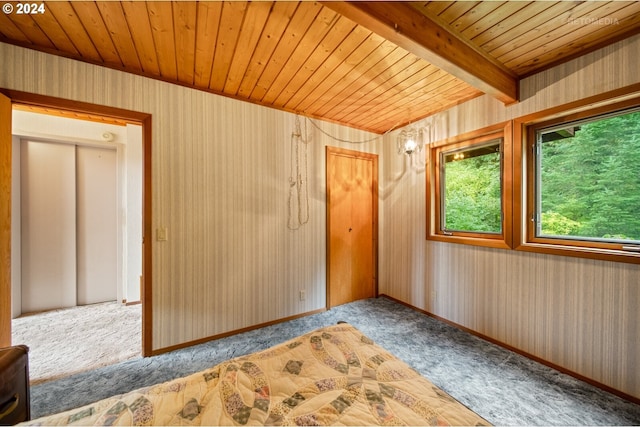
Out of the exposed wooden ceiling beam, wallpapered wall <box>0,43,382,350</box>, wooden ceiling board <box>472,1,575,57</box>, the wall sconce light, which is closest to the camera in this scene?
the exposed wooden ceiling beam

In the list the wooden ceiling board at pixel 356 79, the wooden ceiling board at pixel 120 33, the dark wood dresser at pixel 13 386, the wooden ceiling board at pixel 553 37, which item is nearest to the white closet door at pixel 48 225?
the wooden ceiling board at pixel 120 33

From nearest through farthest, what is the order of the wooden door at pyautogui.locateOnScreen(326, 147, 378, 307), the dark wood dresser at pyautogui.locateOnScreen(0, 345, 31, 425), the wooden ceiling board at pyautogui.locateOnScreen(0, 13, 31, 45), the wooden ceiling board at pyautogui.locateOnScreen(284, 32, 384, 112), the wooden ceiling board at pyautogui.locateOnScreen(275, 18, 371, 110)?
the dark wood dresser at pyautogui.locateOnScreen(0, 345, 31, 425), the wooden ceiling board at pyautogui.locateOnScreen(0, 13, 31, 45), the wooden ceiling board at pyautogui.locateOnScreen(275, 18, 371, 110), the wooden ceiling board at pyautogui.locateOnScreen(284, 32, 384, 112), the wooden door at pyautogui.locateOnScreen(326, 147, 378, 307)

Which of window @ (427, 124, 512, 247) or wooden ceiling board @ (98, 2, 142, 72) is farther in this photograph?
window @ (427, 124, 512, 247)

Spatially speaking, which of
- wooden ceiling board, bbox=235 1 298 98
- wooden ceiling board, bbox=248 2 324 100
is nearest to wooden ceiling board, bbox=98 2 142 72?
wooden ceiling board, bbox=235 1 298 98

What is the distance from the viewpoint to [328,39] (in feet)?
5.31

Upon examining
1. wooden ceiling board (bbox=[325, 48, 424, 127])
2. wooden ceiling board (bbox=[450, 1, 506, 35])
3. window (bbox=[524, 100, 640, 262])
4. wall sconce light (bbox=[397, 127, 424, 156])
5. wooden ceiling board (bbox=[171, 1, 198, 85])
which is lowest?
window (bbox=[524, 100, 640, 262])

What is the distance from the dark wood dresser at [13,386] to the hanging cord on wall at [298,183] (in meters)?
2.05

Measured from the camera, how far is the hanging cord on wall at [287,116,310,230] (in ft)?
9.12

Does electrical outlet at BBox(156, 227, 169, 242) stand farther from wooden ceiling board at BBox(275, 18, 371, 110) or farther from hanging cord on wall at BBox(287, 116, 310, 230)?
wooden ceiling board at BBox(275, 18, 371, 110)

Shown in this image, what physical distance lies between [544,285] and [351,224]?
2.00 m

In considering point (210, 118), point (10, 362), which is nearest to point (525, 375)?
point (10, 362)

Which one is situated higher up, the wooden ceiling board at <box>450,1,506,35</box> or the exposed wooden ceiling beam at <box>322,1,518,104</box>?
the wooden ceiling board at <box>450,1,506,35</box>

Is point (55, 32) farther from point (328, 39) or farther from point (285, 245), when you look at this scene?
point (285, 245)

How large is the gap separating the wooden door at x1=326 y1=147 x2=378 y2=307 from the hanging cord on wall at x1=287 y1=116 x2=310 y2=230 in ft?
1.08
